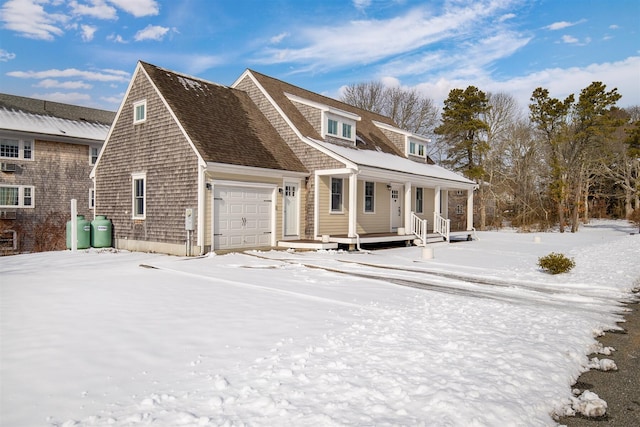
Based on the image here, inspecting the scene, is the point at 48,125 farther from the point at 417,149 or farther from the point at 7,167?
the point at 417,149

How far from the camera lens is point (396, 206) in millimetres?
21312

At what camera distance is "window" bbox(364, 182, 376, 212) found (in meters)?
19.1

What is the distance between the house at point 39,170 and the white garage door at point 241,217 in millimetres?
12562

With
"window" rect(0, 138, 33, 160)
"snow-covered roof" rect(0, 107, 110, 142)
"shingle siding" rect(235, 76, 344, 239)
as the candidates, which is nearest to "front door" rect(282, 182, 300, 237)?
"shingle siding" rect(235, 76, 344, 239)

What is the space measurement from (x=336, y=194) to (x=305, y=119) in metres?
3.77

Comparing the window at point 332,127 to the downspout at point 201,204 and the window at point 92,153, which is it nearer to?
the downspout at point 201,204

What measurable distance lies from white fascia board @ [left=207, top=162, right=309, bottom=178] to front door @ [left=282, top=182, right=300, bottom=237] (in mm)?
445

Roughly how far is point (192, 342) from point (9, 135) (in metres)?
25.9

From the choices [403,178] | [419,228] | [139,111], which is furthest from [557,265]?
[139,111]

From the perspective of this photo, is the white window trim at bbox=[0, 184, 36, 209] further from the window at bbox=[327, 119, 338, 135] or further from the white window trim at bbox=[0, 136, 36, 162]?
the window at bbox=[327, 119, 338, 135]

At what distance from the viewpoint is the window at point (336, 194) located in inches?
688

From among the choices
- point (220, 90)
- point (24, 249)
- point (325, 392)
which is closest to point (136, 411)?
point (325, 392)

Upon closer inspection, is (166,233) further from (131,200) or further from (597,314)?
(597,314)

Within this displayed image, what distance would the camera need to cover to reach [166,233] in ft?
48.1
